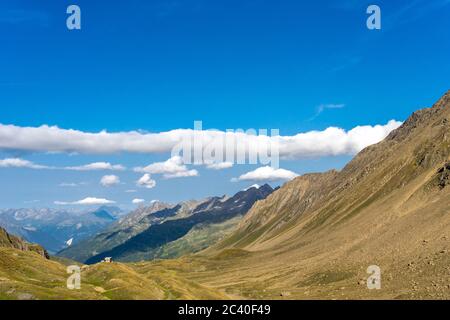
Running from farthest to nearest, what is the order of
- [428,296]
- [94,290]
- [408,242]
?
1. [408,242]
2. [428,296]
3. [94,290]

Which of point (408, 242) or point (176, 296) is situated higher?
point (408, 242)

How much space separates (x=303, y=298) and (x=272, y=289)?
106 ft

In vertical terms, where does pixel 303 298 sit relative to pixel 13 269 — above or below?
below

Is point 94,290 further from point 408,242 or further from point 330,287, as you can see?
point 408,242

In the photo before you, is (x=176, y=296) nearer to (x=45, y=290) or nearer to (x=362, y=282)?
(x=45, y=290)

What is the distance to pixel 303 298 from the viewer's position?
16262 cm

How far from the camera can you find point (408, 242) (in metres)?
175
